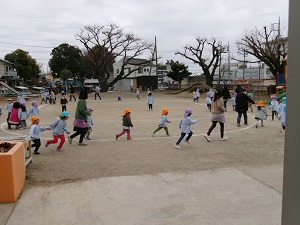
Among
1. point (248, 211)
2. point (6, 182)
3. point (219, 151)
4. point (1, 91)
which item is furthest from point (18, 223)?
point (1, 91)

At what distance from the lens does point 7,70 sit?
52156 mm

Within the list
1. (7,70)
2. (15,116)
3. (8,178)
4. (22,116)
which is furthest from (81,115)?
(7,70)

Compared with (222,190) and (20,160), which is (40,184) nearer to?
(20,160)

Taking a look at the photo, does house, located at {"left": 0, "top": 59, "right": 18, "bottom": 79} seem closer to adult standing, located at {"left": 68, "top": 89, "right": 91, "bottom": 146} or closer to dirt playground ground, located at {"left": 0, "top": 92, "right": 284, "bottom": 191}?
dirt playground ground, located at {"left": 0, "top": 92, "right": 284, "bottom": 191}

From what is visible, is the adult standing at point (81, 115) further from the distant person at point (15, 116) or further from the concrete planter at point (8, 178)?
the distant person at point (15, 116)

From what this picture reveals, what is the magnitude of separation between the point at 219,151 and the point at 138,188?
11.7 ft

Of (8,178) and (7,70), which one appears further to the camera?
(7,70)

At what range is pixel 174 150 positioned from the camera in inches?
333

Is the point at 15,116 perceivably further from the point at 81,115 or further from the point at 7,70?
the point at 7,70

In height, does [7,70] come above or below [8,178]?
above

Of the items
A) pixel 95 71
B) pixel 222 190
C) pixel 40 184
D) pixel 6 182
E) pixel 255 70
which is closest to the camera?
pixel 6 182

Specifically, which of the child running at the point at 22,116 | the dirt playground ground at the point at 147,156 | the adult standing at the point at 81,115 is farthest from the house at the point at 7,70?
the adult standing at the point at 81,115

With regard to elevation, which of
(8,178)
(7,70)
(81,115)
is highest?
(7,70)

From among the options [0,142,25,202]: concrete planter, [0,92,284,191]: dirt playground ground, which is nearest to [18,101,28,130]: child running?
[0,92,284,191]: dirt playground ground
